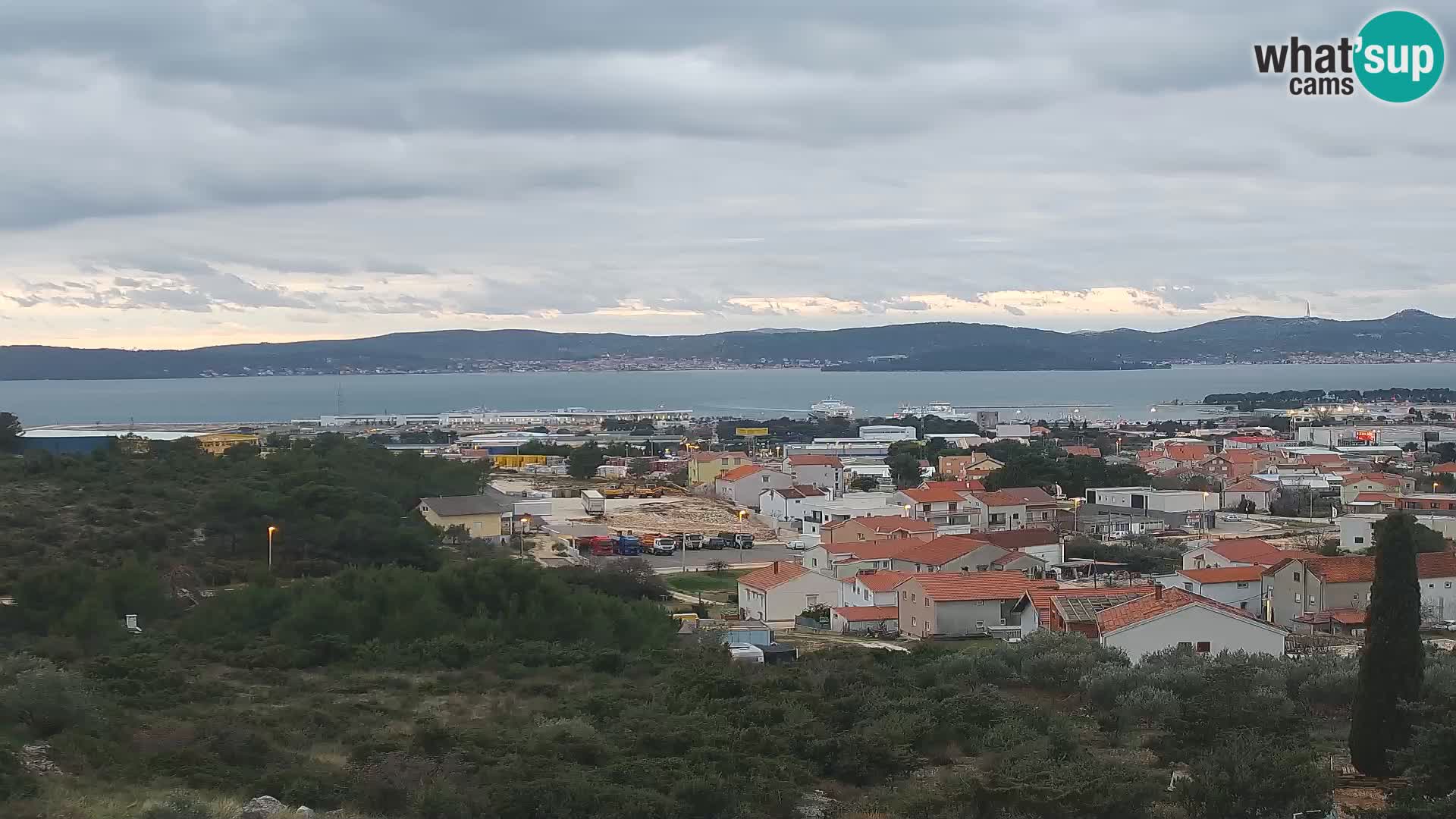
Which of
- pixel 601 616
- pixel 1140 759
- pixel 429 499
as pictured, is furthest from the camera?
pixel 429 499

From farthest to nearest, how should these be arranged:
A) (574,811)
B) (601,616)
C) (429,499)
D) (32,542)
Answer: (429,499) < (32,542) < (601,616) < (574,811)

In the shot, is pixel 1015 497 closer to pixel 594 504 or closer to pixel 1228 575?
pixel 594 504

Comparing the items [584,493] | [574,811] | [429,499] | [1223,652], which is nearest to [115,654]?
[574,811]

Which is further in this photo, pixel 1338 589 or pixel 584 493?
pixel 584 493

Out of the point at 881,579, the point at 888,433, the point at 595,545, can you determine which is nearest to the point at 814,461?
the point at 595,545

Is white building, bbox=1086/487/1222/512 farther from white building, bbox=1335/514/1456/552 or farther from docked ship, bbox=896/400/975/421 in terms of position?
docked ship, bbox=896/400/975/421

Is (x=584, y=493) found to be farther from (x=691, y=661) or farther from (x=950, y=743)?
(x=950, y=743)
